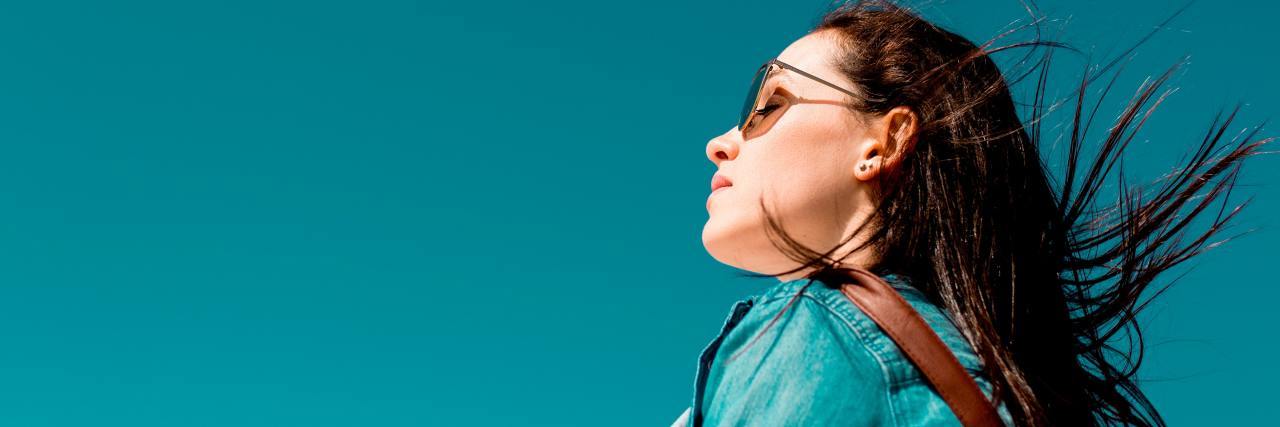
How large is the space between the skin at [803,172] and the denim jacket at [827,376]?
22.5 inches

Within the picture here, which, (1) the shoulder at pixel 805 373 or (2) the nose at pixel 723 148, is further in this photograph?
(2) the nose at pixel 723 148

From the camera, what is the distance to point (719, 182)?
3.45 meters

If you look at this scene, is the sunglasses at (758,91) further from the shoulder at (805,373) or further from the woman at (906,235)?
the shoulder at (805,373)

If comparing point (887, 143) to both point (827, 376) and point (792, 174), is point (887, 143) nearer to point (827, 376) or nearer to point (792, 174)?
point (792, 174)

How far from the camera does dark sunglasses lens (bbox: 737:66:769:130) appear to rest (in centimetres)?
359

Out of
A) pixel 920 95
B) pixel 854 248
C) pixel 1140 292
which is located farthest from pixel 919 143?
pixel 1140 292

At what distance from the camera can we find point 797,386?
2402 millimetres

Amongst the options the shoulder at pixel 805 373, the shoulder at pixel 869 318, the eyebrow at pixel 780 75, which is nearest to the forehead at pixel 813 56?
the eyebrow at pixel 780 75

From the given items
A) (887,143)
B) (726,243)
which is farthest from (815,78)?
(726,243)

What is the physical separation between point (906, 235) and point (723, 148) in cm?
69

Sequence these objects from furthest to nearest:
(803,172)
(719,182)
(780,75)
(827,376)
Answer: (780,75) → (719,182) → (803,172) → (827,376)

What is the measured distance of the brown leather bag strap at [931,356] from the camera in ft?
7.89

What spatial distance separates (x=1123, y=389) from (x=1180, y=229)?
1.72 ft

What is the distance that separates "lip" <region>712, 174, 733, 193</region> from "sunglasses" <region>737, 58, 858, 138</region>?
0.15 metres
